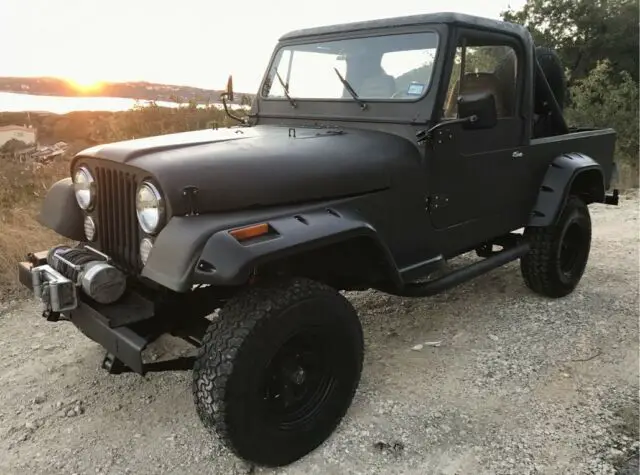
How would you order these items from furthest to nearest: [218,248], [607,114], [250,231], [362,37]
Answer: [607,114], [362,37], [250,231], [218,248]

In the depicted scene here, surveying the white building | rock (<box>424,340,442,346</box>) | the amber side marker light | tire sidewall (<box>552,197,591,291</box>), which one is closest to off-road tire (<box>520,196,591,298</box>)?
tire sidewall (<box>552,197,591,291</box>)

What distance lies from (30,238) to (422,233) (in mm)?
3415

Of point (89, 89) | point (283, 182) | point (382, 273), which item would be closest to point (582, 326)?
point (382, 273)

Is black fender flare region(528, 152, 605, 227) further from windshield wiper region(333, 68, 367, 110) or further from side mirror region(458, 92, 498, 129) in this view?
windshield wiper region(333, 68, 367, 110)

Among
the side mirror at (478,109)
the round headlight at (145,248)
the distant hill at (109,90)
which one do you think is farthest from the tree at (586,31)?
the round headlight at (145,248)

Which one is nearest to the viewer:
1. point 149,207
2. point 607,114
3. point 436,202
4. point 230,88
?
point 149,207

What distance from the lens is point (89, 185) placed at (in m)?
2.85

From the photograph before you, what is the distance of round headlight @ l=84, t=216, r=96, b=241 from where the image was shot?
2908mm

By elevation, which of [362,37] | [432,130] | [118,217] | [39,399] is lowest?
[39,399]

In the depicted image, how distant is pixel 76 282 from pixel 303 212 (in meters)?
1.05

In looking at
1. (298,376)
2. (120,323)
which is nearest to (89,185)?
(120,323)

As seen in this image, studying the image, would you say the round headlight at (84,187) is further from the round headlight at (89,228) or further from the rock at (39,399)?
the rock at (39,399)

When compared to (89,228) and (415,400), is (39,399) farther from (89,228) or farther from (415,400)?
(415,400)

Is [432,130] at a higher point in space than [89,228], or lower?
higher
